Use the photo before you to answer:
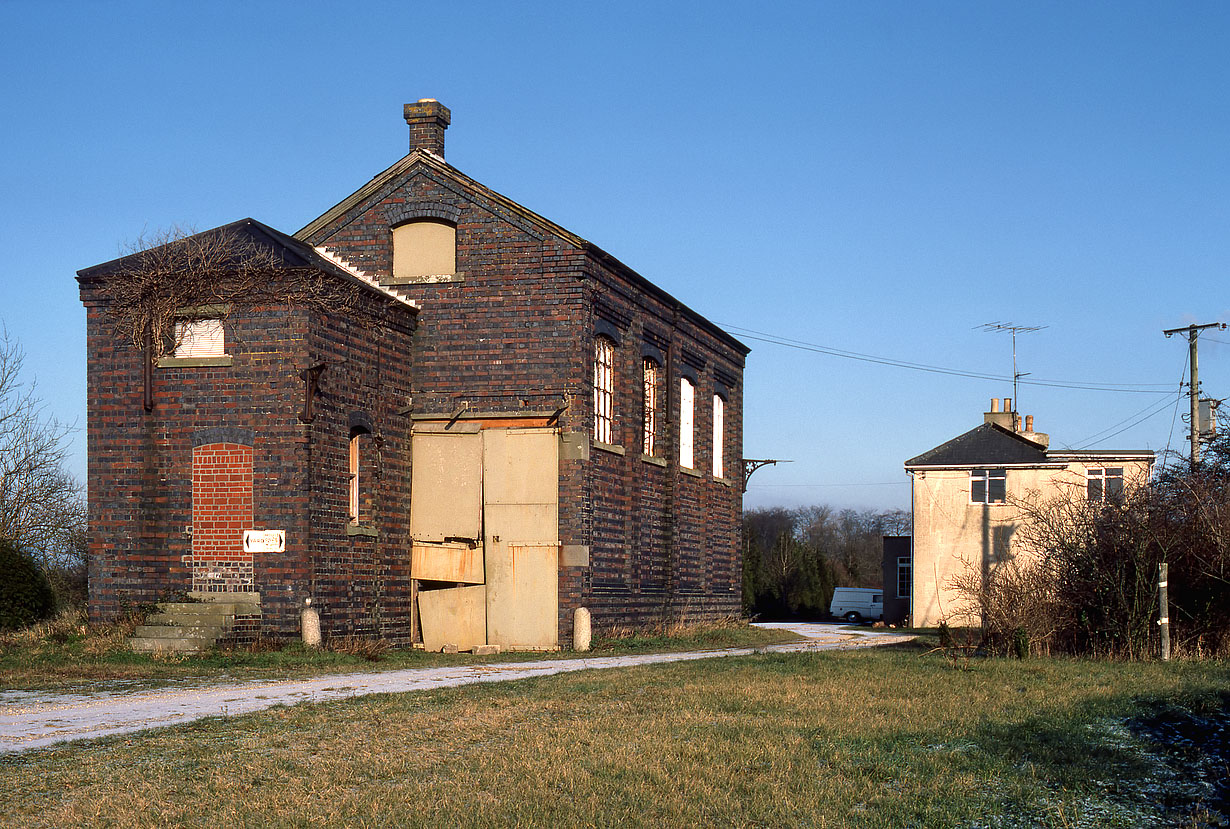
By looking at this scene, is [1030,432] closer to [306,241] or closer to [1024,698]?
[306,241]

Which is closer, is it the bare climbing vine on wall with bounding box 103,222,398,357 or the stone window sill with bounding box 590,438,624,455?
the bare climbing vine on wall with bounding box 103,222,398,357

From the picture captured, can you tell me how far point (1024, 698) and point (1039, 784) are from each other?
462cm

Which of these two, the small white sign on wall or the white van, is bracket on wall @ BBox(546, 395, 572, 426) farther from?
the white van

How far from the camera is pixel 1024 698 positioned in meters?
12.7

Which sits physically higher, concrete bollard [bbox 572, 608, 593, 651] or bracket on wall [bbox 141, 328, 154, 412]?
bracket on wall [bbox 141, 328, 154, 412]

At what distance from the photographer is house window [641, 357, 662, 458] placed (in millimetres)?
26766

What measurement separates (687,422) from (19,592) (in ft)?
49.4

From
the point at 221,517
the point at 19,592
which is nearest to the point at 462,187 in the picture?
the point at 221,517

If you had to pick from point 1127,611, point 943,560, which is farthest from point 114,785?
point 943,560

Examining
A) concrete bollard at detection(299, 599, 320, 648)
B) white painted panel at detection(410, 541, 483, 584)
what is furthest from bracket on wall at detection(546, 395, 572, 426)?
concrete bollard at detection(299, 599, 320, 648)

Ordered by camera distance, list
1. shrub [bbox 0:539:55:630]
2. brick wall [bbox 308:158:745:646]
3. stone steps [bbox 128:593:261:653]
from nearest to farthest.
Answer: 1. stone steps [bbox 128:593:261:653]
2. shrub [bbox 0:539:55:630]
3. brick wall [bbox 308:158:745:646]

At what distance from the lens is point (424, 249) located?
23547 millimetres

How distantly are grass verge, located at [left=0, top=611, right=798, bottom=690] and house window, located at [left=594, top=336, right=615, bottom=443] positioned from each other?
428 cm

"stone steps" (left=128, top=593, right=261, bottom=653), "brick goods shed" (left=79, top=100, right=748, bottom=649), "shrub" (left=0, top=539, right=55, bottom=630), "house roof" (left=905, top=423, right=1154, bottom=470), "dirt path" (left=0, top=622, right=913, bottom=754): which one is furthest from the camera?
"house roof" (left=905, top=423, right=1154, bottom=470)
